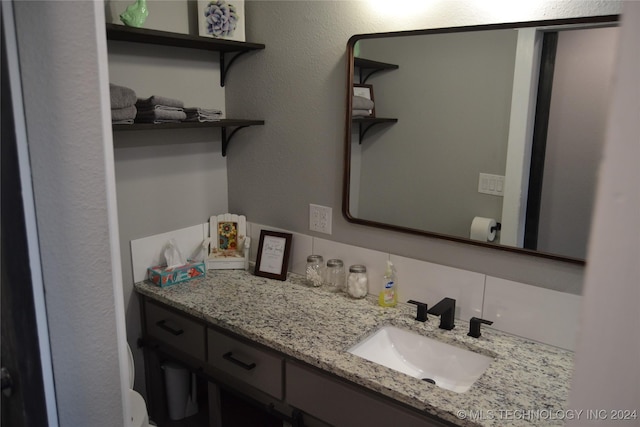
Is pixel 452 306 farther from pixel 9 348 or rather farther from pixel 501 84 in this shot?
pixel 9 348

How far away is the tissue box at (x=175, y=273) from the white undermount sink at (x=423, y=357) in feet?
2.98

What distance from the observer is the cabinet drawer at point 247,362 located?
1.68 metres

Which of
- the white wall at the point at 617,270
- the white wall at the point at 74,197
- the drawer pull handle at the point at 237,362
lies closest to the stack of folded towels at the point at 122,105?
the drawer pull handle at the point at 237,362

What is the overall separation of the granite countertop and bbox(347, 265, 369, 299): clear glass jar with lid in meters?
0.04

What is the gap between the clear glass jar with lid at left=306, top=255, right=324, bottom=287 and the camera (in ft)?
6.80

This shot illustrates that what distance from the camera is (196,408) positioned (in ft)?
7.63

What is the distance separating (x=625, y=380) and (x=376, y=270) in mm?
1556

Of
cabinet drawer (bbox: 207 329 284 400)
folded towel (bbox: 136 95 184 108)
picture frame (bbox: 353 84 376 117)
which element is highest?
picture frame (bbox: 353 84 376 117)

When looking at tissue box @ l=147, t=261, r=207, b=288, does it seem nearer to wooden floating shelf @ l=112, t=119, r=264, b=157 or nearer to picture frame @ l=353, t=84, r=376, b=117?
wooden floating shelf @ l=112, t=119, r=264, b=157

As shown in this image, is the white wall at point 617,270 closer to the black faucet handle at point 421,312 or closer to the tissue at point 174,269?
the black faucet handle at point 421,312

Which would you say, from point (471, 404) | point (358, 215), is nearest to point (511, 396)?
point (471, 404)

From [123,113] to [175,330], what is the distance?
87cm

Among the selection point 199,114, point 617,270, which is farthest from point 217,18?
point 617,270

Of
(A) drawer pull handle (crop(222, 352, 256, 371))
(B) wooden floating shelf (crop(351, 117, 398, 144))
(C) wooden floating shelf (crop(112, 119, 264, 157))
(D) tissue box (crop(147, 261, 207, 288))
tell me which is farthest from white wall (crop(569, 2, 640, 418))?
(D) tissue box (crop(147, 261, 207, 288))
